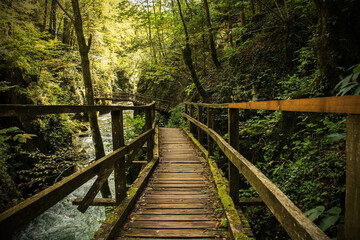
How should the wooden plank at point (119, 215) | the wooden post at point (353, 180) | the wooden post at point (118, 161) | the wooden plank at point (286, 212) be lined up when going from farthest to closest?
the wooden post at point (118, 161)
the wooden plank at point (119, 215)
the wooden plank at point (286, 212)
the wooden post at point (353, 180)

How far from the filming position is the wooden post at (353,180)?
69 cm

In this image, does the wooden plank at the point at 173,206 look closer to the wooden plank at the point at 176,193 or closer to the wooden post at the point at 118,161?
the wooden plank at the point at 176,193

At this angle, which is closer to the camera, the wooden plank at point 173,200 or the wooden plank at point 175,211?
the wooden plank at point 175,211

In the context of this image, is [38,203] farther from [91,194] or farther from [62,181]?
[91,194]

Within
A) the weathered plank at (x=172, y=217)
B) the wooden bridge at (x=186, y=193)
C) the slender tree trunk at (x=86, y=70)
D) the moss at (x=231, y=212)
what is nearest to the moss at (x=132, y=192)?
the wooden bridge at (x=186, y=193)

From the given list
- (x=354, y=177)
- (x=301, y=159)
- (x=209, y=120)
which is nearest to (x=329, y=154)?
(x=301, y=159)

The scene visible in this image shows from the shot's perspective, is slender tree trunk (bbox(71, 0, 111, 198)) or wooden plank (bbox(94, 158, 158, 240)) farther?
slender tree trunk (bbox(71, 0, 111, 198))

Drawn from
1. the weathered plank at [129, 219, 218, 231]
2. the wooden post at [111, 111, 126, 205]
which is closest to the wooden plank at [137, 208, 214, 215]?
the weathered plank at [129, 219, 218, 231]

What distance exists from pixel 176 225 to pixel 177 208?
43cm

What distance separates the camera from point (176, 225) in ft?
8.16

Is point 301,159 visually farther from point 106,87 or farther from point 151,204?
point 106,87

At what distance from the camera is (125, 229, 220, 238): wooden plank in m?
2.27

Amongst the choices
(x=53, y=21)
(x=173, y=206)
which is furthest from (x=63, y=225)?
(x=53, y=21)

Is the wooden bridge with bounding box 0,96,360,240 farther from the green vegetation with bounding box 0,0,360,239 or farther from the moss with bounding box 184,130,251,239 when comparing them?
the green vegetation with bounding box 0,0,360,239
